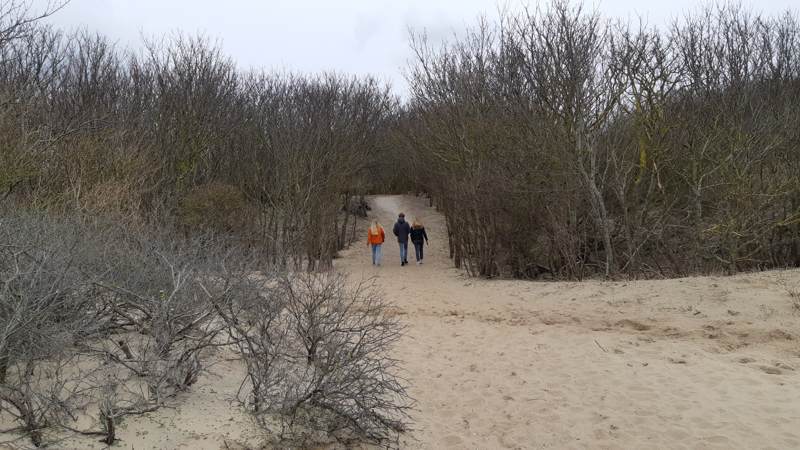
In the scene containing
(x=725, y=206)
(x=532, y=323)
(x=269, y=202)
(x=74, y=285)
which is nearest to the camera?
(x=74, y=285)

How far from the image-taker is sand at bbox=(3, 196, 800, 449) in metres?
4.82

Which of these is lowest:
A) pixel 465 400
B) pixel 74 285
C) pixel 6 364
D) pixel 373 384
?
pixel 465 400

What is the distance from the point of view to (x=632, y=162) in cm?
1421

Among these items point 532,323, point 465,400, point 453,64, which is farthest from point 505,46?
point 465,400

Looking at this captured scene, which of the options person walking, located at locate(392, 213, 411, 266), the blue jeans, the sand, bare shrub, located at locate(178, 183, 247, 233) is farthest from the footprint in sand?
the blue jeans

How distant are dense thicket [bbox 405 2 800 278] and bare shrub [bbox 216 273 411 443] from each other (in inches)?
374

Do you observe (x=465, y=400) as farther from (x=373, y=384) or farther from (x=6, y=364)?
(x=6, y=364)

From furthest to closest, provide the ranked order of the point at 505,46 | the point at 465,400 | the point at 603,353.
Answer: the point at 505,46, the point at 603,353, the point at 465,400

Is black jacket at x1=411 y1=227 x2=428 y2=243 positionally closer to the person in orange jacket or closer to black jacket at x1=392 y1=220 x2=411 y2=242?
black jacket at x1=392 y1=220 x2=411 y2=242

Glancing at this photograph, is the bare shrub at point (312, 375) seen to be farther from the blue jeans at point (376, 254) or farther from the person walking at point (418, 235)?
the person walking at point (418, 235)

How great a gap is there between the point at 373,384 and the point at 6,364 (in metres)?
2.65

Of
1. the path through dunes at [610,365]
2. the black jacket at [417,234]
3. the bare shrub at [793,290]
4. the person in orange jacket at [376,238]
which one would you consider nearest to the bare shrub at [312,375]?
the path through dunes at [610,365]

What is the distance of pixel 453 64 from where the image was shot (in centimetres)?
1861

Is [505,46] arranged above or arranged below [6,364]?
above
